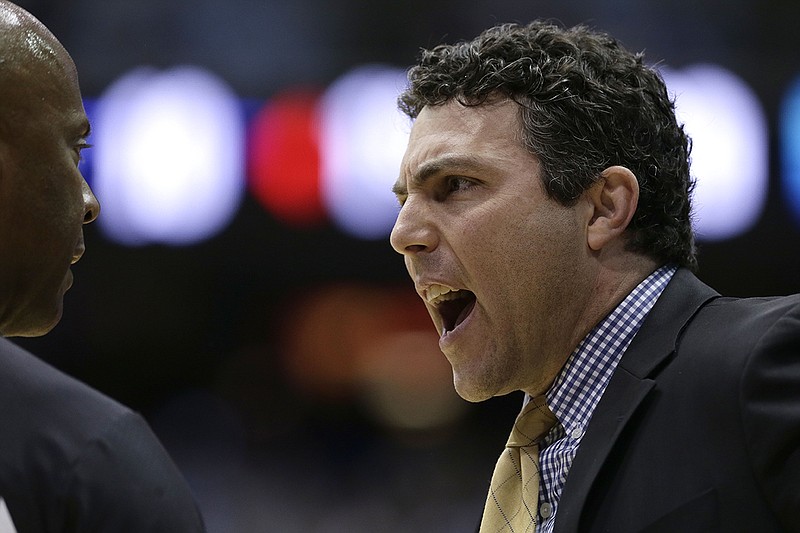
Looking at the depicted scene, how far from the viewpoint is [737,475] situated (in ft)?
6.43

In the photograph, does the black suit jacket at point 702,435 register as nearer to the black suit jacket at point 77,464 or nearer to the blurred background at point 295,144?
the black suit jacket at point 77,464

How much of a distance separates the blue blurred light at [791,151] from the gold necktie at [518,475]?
518cm

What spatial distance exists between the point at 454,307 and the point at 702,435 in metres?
0.92

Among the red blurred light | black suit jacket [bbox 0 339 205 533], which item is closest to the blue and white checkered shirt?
black suit jacket [bbox 0 339 205 533]

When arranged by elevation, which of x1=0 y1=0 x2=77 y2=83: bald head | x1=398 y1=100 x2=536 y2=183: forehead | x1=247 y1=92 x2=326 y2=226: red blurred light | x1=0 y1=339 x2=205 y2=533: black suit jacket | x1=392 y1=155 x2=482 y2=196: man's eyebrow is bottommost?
x1=247 y1=92 x2=326 y2=226: red blurred light

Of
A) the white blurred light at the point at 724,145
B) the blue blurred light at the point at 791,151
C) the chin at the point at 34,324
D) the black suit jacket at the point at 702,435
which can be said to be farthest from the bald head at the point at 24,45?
the blue blurred light at the point at 791,151

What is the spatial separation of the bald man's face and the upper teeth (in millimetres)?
1072

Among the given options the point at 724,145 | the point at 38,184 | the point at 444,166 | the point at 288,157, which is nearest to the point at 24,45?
the point at 38,184

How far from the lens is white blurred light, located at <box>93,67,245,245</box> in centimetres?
711

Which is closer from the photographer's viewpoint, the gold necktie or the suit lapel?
the suit lapel

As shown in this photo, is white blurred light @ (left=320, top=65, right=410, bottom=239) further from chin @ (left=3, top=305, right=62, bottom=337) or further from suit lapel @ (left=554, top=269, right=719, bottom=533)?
chin @ (left=3, top=305, right=62, bottom=337)

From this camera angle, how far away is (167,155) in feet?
23.5

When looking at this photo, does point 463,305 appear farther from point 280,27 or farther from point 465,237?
point 280,27

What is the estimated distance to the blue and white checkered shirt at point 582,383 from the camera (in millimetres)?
2311
